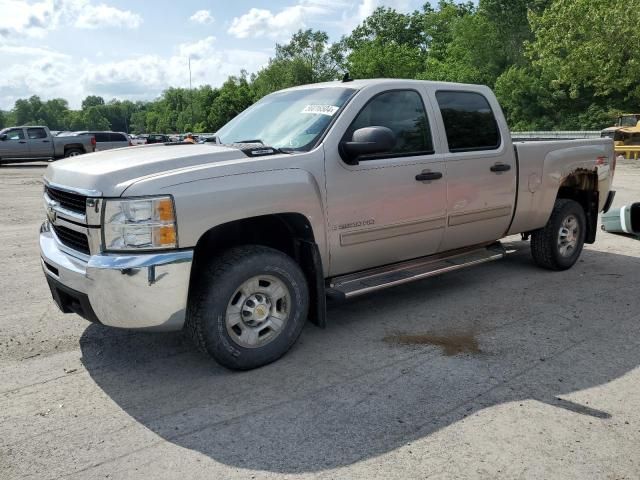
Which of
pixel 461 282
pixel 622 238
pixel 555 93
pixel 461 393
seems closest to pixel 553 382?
pixel 461 393

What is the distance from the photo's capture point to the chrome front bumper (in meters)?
3.26

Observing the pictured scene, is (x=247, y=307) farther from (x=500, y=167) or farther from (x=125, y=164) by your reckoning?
(x=500, y=167)

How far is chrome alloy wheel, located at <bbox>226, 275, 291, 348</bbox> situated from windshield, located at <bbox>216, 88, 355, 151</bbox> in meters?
1.03

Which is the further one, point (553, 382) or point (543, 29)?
point (543, 29)

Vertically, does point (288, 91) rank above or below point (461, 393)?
above

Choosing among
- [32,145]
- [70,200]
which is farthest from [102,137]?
[70,200]

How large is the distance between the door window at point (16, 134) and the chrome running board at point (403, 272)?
24303 mm

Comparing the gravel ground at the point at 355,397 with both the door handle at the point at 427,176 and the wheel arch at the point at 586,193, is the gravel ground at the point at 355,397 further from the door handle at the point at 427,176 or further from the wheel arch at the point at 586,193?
the wheel arch at the point at 586,193

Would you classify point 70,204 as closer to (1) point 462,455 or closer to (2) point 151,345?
(2) point 151,345

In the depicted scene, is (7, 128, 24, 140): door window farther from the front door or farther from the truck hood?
the front door

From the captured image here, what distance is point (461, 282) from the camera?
5895mm

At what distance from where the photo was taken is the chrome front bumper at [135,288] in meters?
3.26

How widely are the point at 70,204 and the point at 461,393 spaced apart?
273 cm

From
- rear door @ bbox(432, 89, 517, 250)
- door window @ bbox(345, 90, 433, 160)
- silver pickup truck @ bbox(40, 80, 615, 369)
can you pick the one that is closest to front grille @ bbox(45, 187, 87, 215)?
silver pickup truck @ bbox(40, 80, 615, 369)
